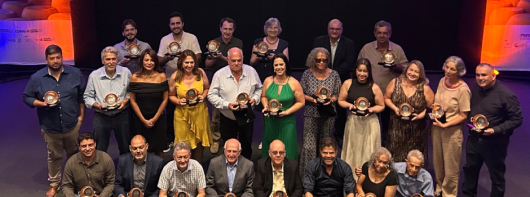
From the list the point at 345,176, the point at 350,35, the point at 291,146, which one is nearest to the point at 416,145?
the point at 345,176

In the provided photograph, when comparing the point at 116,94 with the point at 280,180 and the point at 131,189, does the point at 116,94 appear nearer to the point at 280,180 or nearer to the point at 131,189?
the point at 131,189

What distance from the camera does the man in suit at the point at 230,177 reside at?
475cm

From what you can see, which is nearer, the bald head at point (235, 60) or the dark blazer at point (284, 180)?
the dark blazer at point (284, 180)

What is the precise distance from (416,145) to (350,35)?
6198 mm

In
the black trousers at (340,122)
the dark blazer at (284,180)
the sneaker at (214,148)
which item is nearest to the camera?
the dark blazer at (284,180)

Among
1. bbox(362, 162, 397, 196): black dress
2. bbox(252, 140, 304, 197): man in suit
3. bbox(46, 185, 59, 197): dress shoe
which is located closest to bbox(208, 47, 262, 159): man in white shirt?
bbox(252, 140, 304, 197): man in suit

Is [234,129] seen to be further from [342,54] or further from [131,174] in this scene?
[342,54]

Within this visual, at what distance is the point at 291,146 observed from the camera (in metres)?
5.17

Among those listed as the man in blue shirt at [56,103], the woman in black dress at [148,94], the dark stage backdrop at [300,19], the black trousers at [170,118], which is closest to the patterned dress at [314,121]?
the woman in black dress at [148,94]

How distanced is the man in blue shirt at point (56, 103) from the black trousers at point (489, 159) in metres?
3.91

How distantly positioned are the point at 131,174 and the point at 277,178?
4.49ft

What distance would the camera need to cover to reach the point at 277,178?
476 centimetres

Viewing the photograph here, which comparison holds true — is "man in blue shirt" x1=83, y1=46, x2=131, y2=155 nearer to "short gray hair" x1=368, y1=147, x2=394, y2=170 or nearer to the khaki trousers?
"short gray hair" x1=368, y1=147, x2=394, y2=170

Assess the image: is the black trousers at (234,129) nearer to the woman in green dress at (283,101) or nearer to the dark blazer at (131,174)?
the woman in green dress at (283,101)
